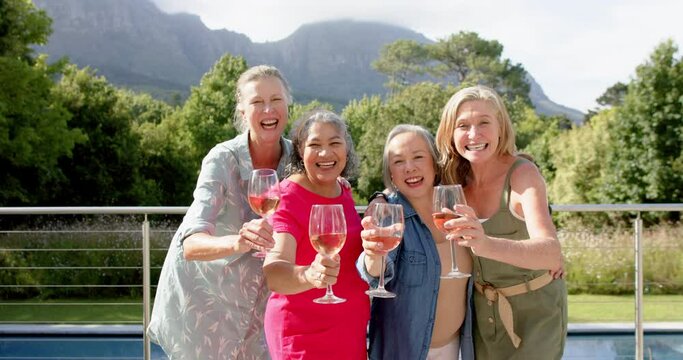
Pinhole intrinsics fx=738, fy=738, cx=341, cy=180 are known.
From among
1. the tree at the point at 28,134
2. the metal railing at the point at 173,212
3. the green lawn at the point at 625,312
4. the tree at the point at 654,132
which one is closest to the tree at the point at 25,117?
the tree at the point at 28,134

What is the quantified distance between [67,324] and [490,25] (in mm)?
48954

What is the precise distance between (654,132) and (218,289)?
1472 cm

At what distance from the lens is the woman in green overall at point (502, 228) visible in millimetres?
2139

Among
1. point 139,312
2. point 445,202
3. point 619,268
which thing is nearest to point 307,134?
point 445,202

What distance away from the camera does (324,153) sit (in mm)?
2115

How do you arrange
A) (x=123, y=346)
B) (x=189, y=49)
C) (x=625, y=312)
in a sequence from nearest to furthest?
1. (x=123, y=346)
2. (x=625, y=312)
3. (x=189, y=49)

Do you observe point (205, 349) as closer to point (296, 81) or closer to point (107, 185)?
point (107, 185)

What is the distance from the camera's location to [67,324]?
718 cm

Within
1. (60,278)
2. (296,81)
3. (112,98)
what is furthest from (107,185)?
(296,81)

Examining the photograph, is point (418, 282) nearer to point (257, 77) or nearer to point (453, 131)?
point (453, 131)

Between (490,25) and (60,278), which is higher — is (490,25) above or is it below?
above

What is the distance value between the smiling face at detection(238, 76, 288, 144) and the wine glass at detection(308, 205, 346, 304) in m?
0.55

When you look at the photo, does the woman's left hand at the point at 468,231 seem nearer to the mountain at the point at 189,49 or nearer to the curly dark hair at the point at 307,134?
the curly dark hair at the point at 307,134

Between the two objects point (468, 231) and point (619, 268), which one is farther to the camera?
point (619, 268)
